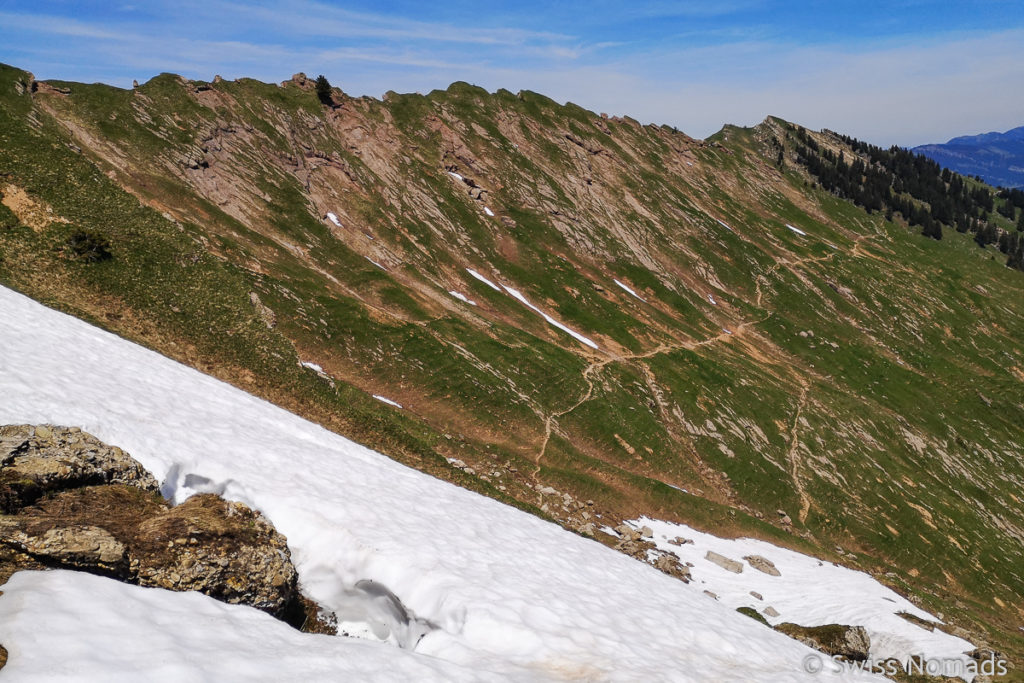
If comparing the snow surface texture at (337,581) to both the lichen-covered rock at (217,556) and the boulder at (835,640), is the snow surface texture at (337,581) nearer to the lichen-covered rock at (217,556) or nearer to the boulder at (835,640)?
the lichen-covered rock at (217,556)

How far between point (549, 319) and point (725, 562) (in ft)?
155

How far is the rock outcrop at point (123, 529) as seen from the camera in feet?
33.8

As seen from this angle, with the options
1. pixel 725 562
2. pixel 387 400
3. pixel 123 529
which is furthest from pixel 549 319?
pixel 123 529

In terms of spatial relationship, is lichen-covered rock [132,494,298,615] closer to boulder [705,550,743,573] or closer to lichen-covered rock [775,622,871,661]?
lichen-covered rock [775,622,871,661]

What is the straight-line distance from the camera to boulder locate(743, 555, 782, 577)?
44375 mm

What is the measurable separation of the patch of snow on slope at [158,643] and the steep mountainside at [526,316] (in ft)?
61.0

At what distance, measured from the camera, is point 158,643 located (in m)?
8.67

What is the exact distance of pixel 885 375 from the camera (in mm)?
110438

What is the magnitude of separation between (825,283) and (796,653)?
13787 centimetres

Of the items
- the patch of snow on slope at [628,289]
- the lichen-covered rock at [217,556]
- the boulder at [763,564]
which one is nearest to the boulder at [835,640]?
the boulder at [763,564]

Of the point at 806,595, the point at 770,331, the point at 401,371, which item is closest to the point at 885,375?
the point at 770,331

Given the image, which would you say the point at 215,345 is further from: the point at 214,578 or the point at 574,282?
the point at 574,282

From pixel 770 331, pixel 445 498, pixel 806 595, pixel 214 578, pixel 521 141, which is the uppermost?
pixel 521 141

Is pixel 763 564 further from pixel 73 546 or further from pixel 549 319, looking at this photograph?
pixel 73 546
